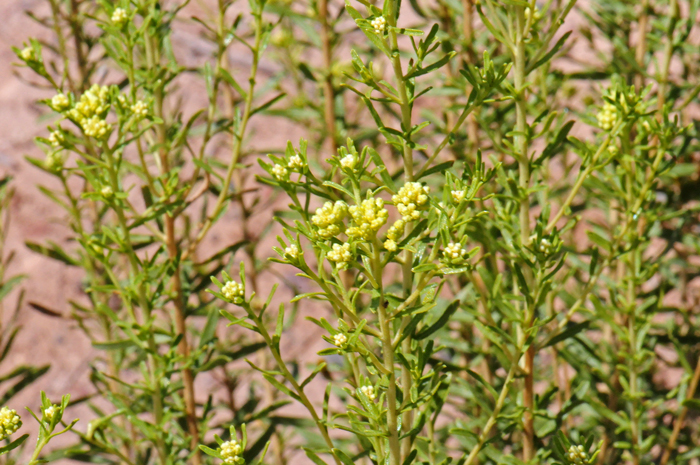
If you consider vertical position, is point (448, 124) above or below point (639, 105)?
above

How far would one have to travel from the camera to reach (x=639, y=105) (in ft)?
2.55

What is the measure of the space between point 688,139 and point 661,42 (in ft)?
0.97

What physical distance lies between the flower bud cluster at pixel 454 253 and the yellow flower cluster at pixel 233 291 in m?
0.18

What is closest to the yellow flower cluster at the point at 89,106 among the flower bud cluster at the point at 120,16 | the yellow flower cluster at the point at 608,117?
the flower bud cluster at the point at 120,16

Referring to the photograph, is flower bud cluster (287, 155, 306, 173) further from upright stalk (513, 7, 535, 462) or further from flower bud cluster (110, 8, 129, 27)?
flower bud cluster (110, 8, 129, 27)

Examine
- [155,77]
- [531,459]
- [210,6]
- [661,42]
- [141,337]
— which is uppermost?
[210,6]

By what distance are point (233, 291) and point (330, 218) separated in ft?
0.38

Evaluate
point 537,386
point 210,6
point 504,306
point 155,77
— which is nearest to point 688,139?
point 504,306

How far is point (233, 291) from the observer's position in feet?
2.00

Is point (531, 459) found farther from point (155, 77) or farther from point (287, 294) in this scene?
point (287, 294)

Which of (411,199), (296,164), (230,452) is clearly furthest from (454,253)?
(230,452)

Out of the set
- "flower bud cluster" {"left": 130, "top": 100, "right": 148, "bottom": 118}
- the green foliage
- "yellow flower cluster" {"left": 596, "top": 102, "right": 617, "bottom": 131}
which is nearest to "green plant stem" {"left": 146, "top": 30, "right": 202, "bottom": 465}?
the green foliage

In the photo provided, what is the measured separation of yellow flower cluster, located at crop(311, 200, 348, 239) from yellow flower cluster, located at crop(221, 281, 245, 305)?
93mm

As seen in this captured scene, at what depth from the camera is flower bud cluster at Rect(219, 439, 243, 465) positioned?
0.62 meters
